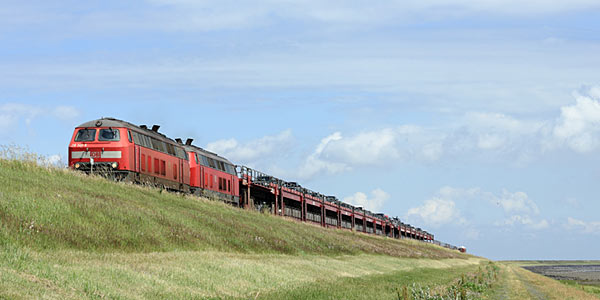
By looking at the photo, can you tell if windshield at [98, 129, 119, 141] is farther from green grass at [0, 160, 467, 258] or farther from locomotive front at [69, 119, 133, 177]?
green grass at [0, 160, 467, 258]

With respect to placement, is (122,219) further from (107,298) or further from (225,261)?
(107,298)

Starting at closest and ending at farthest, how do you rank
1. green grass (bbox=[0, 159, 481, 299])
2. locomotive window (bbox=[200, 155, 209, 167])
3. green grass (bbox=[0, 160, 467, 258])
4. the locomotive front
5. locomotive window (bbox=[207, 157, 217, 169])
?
green grass (bbox=[0, 159, 481, 299])
green grass (bbox=[0, 160, 467, 258])
the locomotive front
locomotive window (bbox=[200, 155, 209, 167])
locomotive window (bbox=[207, 157, 217, 169])

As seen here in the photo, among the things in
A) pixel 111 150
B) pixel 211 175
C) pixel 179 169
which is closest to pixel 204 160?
pixel 211 175

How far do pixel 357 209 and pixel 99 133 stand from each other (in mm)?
57044

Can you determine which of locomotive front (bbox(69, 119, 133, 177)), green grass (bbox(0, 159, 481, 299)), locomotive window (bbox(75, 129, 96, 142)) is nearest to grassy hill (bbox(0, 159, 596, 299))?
green grass (bbox(0, 159, 481, 299))

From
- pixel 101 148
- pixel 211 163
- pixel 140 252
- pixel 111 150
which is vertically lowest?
pixel 140 252

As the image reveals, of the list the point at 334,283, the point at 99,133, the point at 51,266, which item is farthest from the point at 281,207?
the point at 51,266

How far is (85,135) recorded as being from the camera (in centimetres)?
3834

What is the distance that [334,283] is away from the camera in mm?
25578

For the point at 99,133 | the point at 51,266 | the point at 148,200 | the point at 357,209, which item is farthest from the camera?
the point at 357,209

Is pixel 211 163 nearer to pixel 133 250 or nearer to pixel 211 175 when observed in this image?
pixel 211 175

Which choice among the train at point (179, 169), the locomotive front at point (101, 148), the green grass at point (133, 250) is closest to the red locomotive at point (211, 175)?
the train at point (179, 169)

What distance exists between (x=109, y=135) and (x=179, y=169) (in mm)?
8902

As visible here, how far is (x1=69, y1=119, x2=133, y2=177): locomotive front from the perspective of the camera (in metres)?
37.8
